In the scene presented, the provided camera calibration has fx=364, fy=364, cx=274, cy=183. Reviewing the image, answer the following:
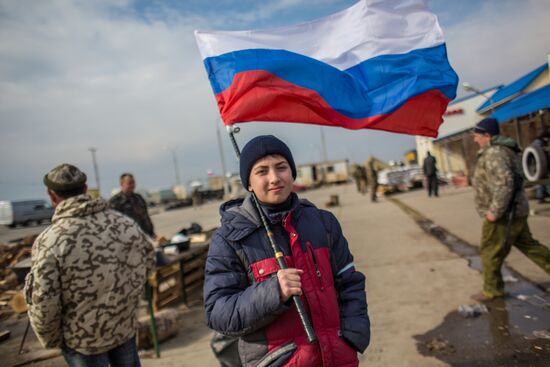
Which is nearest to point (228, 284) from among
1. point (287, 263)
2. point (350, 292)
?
point (287, 263)

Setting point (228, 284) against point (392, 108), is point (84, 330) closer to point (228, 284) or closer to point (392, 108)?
point (228, 284)

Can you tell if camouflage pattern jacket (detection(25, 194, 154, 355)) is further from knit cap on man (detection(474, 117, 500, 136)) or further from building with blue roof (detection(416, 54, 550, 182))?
building with blue roof (detection(416, 54, 550, 182))

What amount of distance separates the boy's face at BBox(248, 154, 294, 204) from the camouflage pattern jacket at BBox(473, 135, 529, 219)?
9.79 feet

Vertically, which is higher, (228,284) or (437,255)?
(228,284)

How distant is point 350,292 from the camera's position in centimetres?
190

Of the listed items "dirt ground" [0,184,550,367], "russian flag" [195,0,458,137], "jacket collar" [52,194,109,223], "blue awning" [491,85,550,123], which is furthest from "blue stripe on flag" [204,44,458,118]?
"blue awning" [491,85,550,123]

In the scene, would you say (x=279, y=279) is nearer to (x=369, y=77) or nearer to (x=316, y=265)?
(x=316, y=265)

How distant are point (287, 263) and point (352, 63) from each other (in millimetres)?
1973

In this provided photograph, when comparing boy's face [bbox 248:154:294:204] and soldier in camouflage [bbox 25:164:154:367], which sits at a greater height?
boy's face [bbox 248:154:294:204]

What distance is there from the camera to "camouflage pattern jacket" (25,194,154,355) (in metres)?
2.12

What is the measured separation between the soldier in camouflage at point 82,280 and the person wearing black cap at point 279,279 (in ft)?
2.98

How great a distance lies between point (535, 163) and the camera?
9242 millimetres

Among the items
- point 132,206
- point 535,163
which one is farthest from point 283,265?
point 535,163

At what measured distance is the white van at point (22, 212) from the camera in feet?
108
